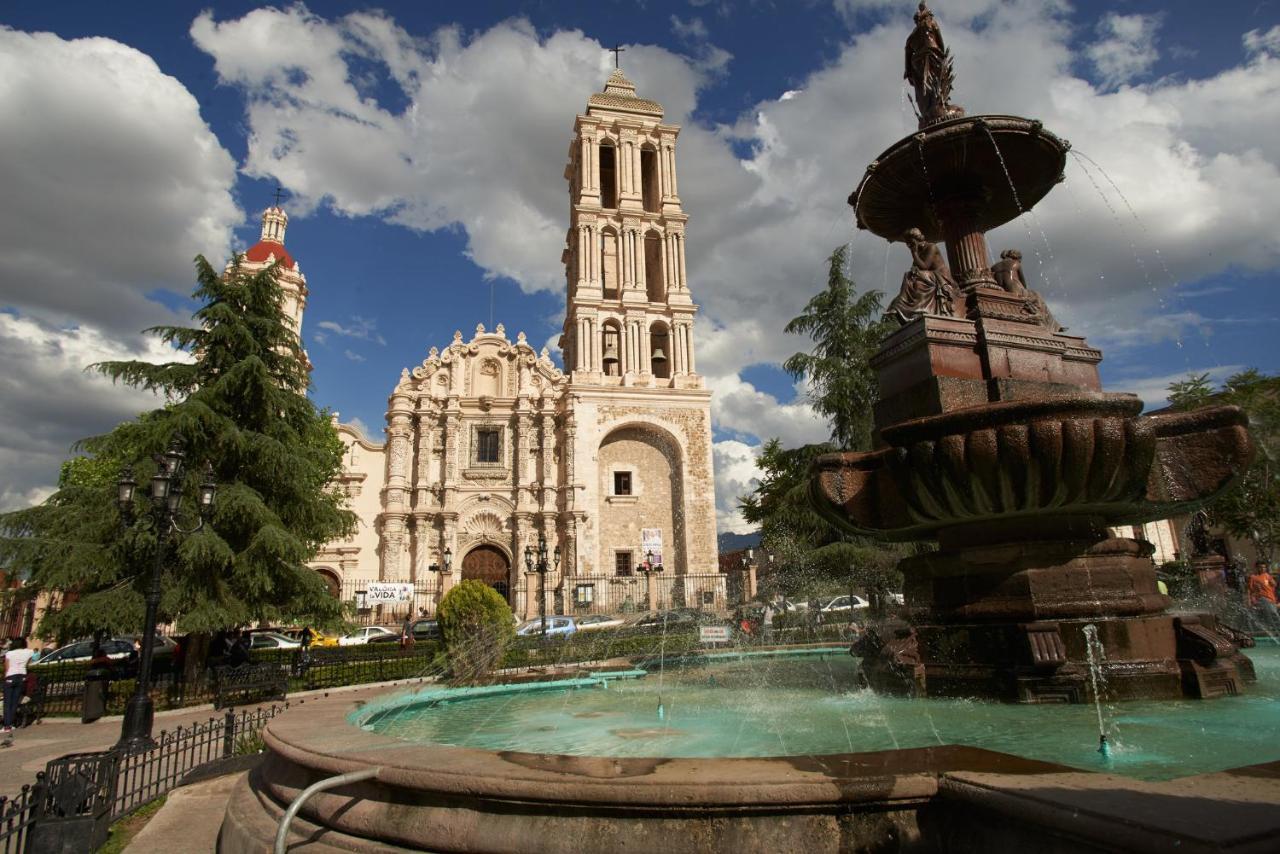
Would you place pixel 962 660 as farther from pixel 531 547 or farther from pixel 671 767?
pixel 531 547

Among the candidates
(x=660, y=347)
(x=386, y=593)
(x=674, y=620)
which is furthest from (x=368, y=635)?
(x=660, y=347)

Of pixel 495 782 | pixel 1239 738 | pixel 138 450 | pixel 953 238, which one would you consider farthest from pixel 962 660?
pixel 138 450

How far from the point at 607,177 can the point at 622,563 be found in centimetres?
2199

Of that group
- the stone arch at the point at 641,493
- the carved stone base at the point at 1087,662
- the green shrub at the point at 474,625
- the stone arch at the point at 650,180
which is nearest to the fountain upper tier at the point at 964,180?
the carved stone base at the point at 1087,662

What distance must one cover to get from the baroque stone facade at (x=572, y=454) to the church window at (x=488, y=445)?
0.07 m

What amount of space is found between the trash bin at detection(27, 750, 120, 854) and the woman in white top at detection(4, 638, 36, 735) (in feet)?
24.4

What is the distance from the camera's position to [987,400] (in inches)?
221

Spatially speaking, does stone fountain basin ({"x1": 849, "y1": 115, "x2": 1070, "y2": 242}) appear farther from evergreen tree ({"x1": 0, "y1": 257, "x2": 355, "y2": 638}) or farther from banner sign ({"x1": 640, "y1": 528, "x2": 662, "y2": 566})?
banner sign ({"x1": 640, "y1": 528, "x2": 662, "y2": 566})

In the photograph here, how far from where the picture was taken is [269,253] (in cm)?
4275

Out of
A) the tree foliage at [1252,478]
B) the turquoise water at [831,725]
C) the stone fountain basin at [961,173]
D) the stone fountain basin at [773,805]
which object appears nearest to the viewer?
the stone fountain basin at [773,805]

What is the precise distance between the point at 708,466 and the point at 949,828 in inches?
1234

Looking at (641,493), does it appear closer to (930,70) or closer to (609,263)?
(609,263)

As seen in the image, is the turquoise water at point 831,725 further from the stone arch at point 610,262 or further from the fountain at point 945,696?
the stone arch at point 610,262

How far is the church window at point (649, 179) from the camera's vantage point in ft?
125
